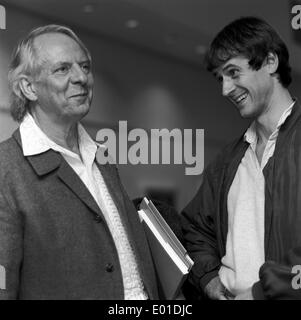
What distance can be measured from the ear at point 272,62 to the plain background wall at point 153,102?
0.19 meters

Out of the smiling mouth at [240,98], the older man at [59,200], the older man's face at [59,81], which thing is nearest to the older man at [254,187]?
the smiling mouth at [240,98]

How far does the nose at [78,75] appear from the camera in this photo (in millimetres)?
859

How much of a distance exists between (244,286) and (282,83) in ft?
1.22

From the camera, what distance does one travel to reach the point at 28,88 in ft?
2.88

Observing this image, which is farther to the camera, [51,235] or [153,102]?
[153,102]

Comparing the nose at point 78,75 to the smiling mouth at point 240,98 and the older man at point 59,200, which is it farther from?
the smiling mouth at point 240,98

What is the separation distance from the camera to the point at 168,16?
3.69ft

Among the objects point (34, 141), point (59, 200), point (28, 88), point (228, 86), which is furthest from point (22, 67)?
point (228, 86)

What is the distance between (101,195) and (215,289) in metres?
0.27

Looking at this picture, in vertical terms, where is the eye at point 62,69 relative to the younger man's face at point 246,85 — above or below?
above

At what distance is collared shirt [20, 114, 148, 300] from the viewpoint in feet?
2.72

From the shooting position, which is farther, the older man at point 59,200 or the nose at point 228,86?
the nose at point 228,86

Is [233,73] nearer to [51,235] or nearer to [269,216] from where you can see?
[269,216]

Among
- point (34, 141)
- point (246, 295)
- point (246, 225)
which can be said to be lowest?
point (246, 295)
